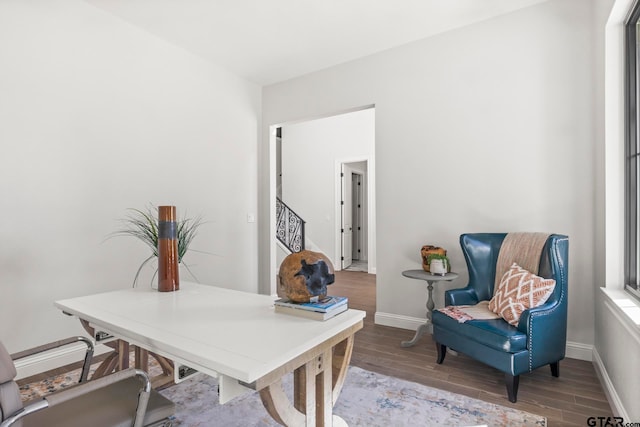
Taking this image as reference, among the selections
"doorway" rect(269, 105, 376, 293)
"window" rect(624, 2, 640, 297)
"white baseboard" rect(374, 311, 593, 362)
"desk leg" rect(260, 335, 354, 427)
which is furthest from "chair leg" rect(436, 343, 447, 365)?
"doorway" rect(269, 105, 376, 293)

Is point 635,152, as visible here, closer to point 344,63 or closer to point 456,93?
point 456,93

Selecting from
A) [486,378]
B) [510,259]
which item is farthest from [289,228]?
[486,378]

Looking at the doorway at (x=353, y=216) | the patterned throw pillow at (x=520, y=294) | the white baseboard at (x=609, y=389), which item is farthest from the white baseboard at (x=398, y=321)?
the doorway at (x=353, y=216)

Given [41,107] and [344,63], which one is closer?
[41,107]

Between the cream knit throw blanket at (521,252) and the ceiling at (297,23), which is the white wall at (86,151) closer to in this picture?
the ceiling at (297,23)

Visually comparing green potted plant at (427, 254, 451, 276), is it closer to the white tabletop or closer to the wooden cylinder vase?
the white tabletop

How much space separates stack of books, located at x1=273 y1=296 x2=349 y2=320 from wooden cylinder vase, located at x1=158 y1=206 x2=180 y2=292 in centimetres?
80

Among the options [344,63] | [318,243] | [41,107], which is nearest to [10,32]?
[41,107]

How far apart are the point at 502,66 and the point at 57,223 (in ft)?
12.6

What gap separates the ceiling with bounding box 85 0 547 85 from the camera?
2.89 metres

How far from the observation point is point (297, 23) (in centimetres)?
317

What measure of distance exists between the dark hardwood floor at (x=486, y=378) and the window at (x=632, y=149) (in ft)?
2.38

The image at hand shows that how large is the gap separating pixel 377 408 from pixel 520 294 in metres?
1.19

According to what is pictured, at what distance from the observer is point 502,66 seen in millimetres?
3053
